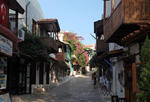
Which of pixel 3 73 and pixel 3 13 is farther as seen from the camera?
pixel 3 13

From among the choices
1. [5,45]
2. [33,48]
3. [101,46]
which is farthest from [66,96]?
[5,45]

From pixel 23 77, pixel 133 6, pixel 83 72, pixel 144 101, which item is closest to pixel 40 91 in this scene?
pixel 23 77

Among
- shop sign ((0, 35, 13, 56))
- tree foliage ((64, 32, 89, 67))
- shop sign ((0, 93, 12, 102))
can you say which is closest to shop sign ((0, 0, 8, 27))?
shop sign ((0, 35, 13, 56))

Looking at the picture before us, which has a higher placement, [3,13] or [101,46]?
[3,13]

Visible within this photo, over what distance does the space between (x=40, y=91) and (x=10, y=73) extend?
2.93 m

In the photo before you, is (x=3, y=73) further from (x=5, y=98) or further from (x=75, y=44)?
(x=75, y=44)

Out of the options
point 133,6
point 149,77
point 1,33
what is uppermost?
point 133,6

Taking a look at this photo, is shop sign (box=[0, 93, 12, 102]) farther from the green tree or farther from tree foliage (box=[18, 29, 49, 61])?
tree foliage (box=[18, 29, 49, 61])

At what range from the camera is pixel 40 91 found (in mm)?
16672

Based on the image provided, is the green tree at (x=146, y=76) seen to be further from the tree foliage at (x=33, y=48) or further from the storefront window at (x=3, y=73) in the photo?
the tree foliage at (x=33, y=48)

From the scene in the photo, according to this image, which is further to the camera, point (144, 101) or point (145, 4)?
point (145, 4)

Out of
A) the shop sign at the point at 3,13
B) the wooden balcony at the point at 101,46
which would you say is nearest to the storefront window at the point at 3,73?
the shop sign at the point at 3,13

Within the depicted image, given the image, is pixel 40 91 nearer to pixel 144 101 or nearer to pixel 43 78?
pixel 43 78

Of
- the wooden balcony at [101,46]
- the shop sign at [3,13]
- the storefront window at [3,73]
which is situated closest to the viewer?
the storefront window at [3,73]
